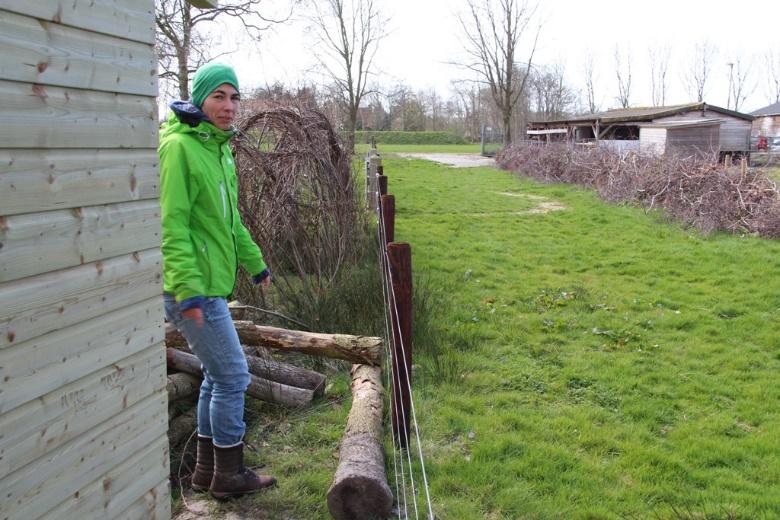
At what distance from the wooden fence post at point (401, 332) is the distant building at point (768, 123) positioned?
47.3 metres

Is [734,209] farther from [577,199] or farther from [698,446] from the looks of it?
[698,446]

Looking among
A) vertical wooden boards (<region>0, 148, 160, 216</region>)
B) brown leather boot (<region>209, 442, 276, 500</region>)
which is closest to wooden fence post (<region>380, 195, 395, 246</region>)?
brown leather boot (<region>209, 442, 276, 500</region>)

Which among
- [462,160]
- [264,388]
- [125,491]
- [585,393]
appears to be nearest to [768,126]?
Result: [462,160]

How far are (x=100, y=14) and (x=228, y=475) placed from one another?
87.3 inches

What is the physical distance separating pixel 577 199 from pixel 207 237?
52.4 ft

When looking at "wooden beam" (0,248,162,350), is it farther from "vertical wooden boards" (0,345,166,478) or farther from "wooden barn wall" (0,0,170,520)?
"vertical wooden boards" (0,345,166,478)

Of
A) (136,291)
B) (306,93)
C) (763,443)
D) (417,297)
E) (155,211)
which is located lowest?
(763,443)

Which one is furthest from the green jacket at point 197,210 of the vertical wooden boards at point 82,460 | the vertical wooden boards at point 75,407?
the vertical wooden boards at point 82,460

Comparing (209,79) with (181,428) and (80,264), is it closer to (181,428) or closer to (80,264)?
(80,264)

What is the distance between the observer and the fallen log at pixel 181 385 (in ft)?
13.6

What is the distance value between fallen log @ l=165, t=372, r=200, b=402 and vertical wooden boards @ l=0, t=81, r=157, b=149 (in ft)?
7.15

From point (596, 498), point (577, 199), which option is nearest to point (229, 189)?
point (596, 498)

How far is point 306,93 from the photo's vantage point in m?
8.26

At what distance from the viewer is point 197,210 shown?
2859mm
